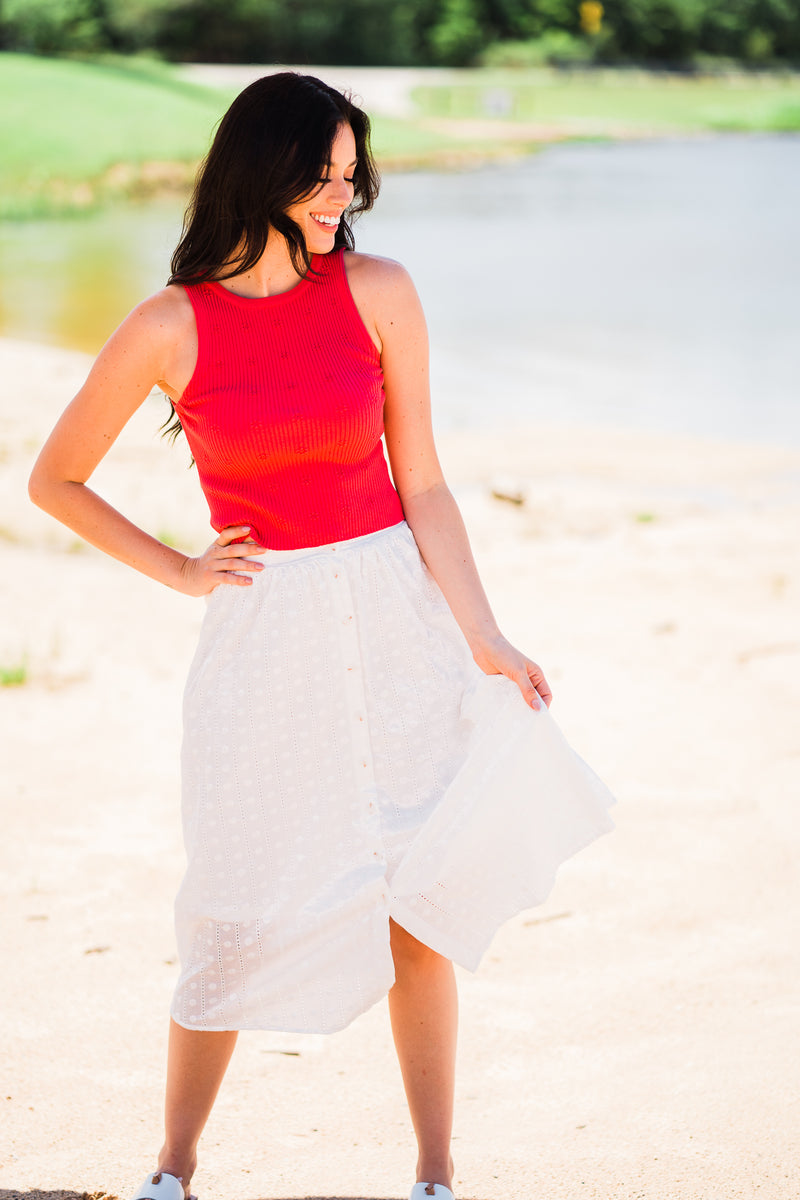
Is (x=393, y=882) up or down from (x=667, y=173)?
up

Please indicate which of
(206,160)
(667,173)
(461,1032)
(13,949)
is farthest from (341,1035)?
(667,173)

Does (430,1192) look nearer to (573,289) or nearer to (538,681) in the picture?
(538,681)

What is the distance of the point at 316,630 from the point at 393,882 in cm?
41

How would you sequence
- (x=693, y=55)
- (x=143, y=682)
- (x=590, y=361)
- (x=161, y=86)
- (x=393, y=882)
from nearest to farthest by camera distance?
(x=393, y=882), (x=143, y=682), (x=590, y=361), (x=161, y=86), (x=693, y=55)

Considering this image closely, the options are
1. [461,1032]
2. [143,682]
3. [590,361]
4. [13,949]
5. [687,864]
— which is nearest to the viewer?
[461,1032]

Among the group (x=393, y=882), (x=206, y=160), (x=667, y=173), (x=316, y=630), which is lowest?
(x=667, y=173)

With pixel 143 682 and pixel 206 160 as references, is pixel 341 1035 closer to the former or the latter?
pixel 206 160

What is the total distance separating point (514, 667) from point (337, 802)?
366 millimetres

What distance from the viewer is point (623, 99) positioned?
61.0 metres

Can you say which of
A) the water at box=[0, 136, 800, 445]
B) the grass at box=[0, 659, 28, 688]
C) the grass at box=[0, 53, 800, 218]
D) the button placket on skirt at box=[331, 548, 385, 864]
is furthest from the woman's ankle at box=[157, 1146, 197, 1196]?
the grass at box=[0, 53, 800, 218]

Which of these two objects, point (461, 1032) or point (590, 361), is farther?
point (590, 361)

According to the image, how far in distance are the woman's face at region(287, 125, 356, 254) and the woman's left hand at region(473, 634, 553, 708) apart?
70 centimetres

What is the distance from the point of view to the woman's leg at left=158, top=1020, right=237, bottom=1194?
211 centimetres

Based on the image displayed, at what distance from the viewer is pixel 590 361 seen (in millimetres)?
13750
